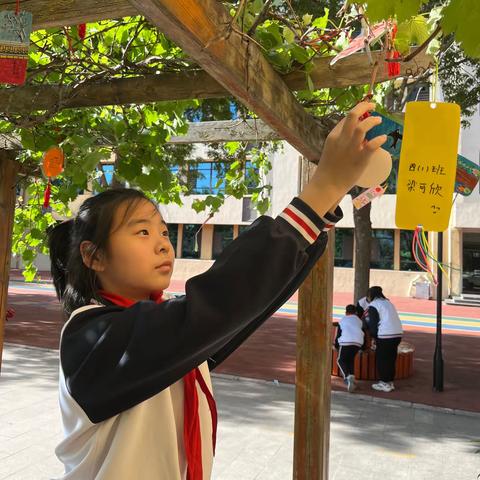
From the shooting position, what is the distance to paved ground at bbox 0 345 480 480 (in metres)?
4.29

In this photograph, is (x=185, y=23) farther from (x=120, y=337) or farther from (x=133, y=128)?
(x=133, y=128)

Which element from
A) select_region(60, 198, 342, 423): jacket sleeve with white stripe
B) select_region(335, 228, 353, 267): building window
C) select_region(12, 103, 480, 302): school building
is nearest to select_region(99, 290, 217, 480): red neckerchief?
select_region(60, 198, 342, 423): jacket sleeve with white stripe

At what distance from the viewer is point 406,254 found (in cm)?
2377

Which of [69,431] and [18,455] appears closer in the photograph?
[69,431]

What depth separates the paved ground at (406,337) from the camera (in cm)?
743

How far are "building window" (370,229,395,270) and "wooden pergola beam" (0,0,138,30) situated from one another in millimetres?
23722

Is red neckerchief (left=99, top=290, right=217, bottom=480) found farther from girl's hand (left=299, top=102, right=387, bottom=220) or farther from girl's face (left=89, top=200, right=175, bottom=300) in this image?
girl's hand (left=299, top=102, right=387, bottom=220)

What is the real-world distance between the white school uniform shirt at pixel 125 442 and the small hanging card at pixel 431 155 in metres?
1.01

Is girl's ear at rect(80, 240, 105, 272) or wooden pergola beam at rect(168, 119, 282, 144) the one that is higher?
wooden pergola beam at rect(168, 119, 282, 144)

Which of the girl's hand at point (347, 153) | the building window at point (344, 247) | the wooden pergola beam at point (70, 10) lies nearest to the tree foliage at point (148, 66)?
the wooden pergola beam at point (70, 10)

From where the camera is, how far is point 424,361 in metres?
9.90

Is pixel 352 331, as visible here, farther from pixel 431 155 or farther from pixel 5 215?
pixel 431 155

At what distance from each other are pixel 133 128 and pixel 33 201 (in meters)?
2.68

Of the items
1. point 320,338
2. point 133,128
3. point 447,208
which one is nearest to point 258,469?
point 320,338
